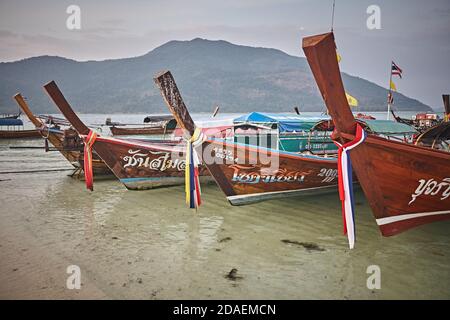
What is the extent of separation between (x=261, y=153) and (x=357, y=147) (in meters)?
2.80

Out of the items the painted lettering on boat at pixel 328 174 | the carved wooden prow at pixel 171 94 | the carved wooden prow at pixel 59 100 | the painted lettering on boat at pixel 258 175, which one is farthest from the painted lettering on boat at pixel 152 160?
the painted lettering on boat at pixel 328 174

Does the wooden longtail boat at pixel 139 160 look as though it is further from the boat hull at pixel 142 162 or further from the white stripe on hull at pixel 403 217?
the white stripe on hull at pixel 403 217

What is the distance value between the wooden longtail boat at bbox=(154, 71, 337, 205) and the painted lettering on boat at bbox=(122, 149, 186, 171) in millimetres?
2622

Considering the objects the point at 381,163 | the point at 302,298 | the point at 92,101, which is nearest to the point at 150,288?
the point at 302,298

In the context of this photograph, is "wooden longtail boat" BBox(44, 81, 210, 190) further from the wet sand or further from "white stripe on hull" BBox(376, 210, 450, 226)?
"white stripe on hull" BBox(376, 210, 450, 226)

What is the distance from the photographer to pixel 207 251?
4949 mm

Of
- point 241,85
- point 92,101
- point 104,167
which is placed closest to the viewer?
point 104,167

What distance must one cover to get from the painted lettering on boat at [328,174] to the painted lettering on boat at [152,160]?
13.0ft

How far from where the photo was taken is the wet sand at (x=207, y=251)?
3777mm

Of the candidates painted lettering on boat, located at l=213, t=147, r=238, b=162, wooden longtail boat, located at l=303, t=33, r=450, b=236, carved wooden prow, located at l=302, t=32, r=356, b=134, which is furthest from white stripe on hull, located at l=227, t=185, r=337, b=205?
carved wooden prow, located at l=302, t=32, r=356, b=134

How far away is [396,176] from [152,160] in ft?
20.4

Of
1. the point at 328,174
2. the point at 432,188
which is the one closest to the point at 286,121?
the point at 328,174
